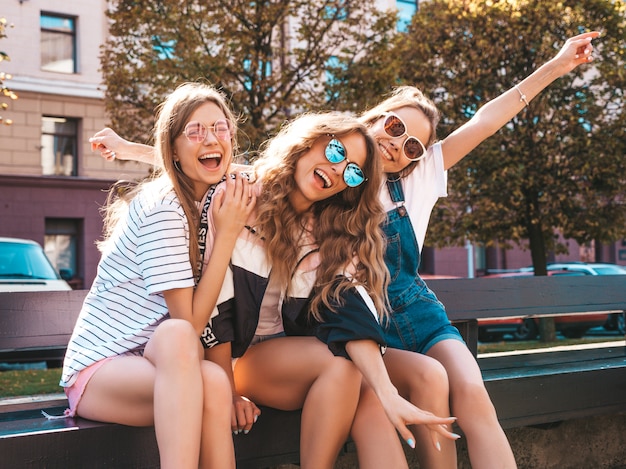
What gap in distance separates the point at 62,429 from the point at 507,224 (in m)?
12.4

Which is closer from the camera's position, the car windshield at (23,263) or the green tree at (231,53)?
the car windshield at (23,263)

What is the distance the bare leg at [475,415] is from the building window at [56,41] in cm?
2077

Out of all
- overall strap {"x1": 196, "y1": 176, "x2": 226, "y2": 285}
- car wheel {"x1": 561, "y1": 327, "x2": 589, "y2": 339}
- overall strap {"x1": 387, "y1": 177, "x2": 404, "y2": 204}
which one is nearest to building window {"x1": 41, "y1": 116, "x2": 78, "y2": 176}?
car wheel {"x1": 561, "y1": 327, "x2": 589, "y2": 339}

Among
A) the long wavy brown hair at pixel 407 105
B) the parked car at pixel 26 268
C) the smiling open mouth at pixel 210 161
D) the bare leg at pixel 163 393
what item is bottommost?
the bare leg at pixel 163 393

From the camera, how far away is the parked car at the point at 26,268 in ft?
31.2

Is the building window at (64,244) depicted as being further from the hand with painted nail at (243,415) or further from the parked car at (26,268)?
the hand with painted nail at (243,415)

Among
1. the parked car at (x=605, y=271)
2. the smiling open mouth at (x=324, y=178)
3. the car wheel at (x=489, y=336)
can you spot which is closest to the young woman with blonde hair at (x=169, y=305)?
the smiling open mouth at (x=324, y=178)

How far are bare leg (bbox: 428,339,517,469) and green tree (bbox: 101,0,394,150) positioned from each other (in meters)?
9.20

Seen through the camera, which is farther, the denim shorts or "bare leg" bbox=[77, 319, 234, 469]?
the denim shorts

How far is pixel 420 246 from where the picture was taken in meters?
3.70

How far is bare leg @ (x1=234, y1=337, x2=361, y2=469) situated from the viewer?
3.01 m

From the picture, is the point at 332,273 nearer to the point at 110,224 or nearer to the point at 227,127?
the point at 227,127

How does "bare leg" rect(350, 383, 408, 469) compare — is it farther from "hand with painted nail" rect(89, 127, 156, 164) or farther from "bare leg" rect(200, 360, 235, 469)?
"hand with painted nail" rect(89, 127, 156, 164)

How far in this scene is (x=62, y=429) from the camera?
9.29 ft
